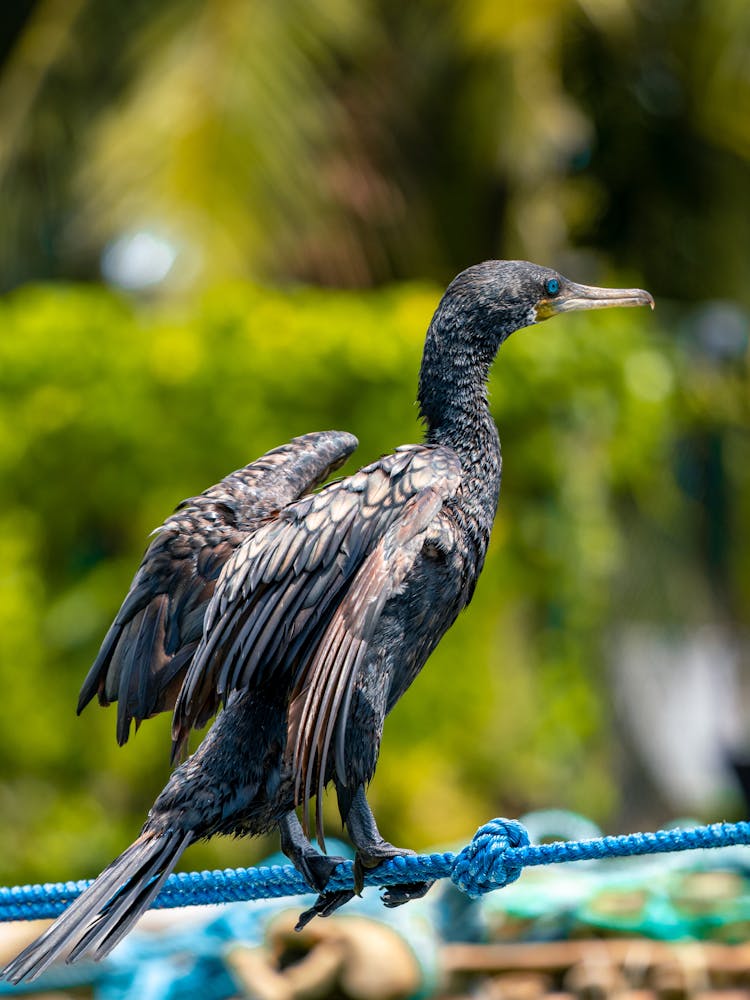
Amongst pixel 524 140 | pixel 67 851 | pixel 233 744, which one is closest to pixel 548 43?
pixel 524 140

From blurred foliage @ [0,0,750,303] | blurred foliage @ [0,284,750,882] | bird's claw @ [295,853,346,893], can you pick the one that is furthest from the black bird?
blurred foliage @ [0,0,750,303]

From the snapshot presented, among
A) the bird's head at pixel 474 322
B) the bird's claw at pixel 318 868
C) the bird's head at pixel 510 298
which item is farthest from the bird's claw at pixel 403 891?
the bird's head at pixel 510 298

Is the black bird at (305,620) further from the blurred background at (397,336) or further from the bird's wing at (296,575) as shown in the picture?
the blurred background at (397,336)

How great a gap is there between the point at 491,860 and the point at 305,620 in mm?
571

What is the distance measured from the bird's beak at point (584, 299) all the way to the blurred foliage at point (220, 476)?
149 inches

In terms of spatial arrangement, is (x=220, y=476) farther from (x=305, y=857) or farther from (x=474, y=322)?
(x=305, y=857)

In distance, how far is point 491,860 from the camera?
9.44 feet

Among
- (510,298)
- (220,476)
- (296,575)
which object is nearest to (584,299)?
(510,298)

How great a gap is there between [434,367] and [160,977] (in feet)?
7.56

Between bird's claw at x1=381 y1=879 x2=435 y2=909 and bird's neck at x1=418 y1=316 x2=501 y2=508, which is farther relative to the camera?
bird's neck at x1=418 y1=316 x2=501 y2=508

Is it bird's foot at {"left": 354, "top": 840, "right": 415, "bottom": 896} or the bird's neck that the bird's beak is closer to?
the bird's neck

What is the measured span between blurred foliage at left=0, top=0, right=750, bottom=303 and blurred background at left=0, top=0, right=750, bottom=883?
0.08 feet

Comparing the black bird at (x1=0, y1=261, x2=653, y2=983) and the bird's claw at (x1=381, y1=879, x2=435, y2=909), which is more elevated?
the black bird at (x1=0, y1=261, x2=653, y2=983)

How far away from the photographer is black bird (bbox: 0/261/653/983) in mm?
2994
